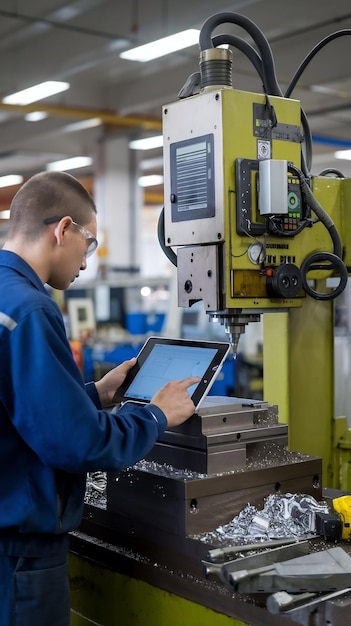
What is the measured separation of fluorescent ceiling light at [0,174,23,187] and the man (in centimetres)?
1045

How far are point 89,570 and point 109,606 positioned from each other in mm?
87

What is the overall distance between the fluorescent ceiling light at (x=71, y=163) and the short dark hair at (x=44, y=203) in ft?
28.8

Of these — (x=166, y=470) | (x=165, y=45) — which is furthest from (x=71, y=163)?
(x=166, y=470)

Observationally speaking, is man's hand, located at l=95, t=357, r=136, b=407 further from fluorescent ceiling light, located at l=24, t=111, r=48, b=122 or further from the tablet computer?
fluorescent ceiling light, located at l=24, t=111, r=48, b=122

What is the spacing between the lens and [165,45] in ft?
17.7

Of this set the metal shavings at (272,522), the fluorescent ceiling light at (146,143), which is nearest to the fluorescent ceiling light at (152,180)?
the fluorescent ceiling light at (146,143)

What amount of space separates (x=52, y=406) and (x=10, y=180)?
1105cm

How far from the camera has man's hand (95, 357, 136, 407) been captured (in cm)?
163

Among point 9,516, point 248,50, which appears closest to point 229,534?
point 9,516

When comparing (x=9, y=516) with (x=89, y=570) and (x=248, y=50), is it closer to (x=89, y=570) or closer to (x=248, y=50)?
(x=89, y=570)

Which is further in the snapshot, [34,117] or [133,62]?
[34,117]

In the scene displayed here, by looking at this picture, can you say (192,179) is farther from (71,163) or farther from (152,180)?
(152,180)

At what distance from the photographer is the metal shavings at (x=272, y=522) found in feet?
4.45

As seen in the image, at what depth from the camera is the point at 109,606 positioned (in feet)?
5.00
